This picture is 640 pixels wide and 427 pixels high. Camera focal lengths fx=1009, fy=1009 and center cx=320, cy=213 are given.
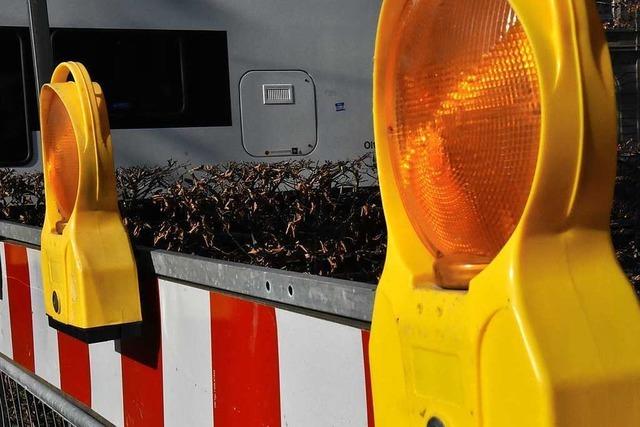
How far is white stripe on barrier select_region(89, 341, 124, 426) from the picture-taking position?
2.26 metres

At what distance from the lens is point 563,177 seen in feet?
2.83

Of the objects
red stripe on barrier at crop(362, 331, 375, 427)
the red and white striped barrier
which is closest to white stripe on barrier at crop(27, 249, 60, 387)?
the red and white striped barrier

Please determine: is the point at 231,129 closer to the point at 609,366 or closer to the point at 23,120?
the point at 23,120

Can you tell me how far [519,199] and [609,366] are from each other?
17 cm

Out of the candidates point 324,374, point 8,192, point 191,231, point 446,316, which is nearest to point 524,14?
point 446,316

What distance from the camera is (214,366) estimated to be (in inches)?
72.2

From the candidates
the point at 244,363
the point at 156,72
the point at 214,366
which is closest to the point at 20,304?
the point at 214,366

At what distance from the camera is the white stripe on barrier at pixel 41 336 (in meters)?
2.64

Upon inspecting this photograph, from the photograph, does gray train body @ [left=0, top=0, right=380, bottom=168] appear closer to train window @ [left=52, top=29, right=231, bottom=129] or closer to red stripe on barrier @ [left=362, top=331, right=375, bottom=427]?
train window @ [left=52, top=29, right=231, bottom=129]

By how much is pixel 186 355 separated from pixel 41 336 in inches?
37.3

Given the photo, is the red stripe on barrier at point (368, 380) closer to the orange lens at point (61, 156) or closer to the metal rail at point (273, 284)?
the metal rail at point (273, 284)

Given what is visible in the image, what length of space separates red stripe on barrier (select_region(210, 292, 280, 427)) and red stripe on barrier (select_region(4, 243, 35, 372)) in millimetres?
1176

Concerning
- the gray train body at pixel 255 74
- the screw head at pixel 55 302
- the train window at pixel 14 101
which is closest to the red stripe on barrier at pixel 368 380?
the screw head at pixel 55 302

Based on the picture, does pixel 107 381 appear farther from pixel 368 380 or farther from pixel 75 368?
pixel 368 380
